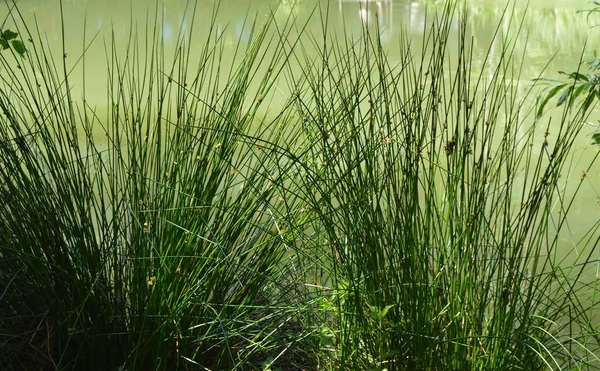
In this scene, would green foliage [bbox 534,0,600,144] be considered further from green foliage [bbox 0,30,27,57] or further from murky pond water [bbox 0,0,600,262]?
murky pond water [bbox 0,0,600,262]

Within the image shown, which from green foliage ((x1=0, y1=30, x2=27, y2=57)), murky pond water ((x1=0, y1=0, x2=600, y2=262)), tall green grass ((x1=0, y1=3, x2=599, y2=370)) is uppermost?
green foliage ((x1=0, y1=30, x2=27, y2=57))

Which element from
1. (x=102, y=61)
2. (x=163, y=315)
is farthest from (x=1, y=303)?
(x=102, y=61)

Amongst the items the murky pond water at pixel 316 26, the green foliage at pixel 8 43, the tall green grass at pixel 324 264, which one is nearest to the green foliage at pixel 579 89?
the tall green grass at pixel 324 264

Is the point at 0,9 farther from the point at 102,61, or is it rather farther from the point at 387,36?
the point at 387,36

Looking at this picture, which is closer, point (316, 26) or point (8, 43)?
point (8, 43)

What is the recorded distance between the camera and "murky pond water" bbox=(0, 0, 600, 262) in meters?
5.64

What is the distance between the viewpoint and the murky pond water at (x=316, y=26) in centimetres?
564

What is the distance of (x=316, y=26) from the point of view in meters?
7.54

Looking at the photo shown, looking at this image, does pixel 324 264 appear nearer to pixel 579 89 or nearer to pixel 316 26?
pixel 579 89

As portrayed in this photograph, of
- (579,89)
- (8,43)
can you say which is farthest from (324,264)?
(579,89)

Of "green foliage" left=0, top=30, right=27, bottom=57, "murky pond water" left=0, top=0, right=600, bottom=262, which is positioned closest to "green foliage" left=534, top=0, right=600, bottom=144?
"green foliage" left=0, top=30, right=27, bottom=57

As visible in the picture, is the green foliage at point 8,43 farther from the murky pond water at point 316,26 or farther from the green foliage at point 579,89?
the murky pond water at point 316,26

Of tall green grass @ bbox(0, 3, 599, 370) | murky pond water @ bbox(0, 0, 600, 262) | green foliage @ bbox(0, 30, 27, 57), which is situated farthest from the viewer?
murky pond water @ bbox(0, 0, 600, 262)

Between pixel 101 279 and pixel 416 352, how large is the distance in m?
0.62
